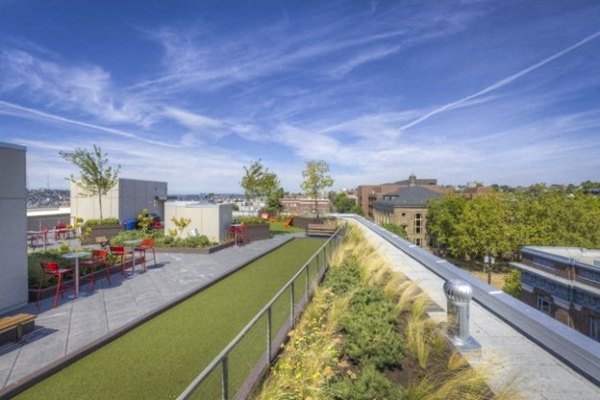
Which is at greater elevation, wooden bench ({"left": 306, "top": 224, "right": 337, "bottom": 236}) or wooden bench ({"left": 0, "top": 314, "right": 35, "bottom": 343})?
wooden bench ({"left": 306, "top": 224, "right": 337, "bottom": 236})

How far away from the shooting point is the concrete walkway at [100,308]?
520 cm

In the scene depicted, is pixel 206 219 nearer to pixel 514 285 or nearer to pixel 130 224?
pixel 130 224

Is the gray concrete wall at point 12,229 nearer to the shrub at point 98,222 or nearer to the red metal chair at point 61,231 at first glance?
the red metal chair at point 61,231

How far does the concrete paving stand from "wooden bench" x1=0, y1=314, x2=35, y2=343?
6994 millimetres

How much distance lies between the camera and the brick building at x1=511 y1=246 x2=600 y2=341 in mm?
15148

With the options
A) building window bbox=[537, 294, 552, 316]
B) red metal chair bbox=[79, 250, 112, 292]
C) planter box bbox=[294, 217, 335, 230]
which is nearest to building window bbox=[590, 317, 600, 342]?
building window bbox=[537, 294, 552, 316]

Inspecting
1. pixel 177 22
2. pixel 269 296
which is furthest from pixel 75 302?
pixel 177 22

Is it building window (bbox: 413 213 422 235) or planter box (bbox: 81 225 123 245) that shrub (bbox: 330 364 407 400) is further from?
building window (bbox: 413 213 422 235)

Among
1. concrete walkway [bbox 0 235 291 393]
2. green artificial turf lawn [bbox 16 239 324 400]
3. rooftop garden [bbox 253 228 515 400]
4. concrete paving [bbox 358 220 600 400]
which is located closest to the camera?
rooftop garden [bbox 253 228 515 400]

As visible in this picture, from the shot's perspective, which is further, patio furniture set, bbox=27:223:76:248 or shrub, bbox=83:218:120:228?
shrub, bbox=83:218:120:228

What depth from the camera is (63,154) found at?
763 inches

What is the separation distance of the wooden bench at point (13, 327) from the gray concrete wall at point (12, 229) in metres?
2.24

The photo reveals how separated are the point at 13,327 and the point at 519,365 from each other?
7.53 meters

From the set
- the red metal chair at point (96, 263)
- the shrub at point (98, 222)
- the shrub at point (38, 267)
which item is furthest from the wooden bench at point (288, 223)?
the shrub at point (38, 267)
